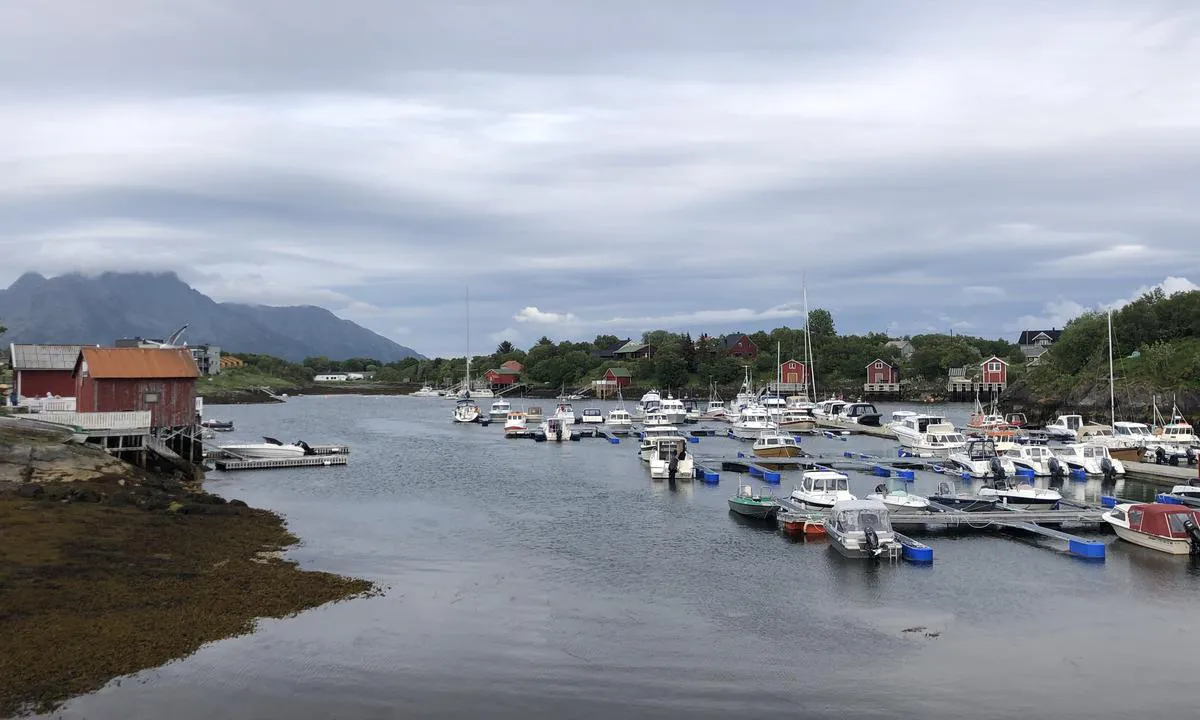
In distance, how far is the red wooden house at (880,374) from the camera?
541 feet

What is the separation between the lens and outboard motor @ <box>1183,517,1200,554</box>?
1372 inches

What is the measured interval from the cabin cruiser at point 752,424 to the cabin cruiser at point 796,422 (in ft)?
17.9

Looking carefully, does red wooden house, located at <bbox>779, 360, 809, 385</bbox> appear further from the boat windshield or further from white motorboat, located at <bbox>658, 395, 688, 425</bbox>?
the boat windshield

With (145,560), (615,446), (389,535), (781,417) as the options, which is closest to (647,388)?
(781,417)

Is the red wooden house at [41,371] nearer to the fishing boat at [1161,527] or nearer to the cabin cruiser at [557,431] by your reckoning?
the cabin cruiser at [557,431]

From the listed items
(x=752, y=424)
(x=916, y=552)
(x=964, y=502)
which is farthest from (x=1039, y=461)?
(x=752, y=424)

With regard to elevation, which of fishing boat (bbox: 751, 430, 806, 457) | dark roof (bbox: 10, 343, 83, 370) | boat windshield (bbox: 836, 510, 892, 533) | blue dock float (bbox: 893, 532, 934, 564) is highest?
dark roof (bbox: 10, 343, 83, 370)

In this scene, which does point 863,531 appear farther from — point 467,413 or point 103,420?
point 467,413

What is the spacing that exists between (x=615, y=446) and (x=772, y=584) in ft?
178

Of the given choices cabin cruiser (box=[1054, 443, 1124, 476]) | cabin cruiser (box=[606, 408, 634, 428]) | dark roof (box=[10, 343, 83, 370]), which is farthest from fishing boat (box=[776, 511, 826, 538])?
cabin cruiser (box=[606, 408, 634, 428])

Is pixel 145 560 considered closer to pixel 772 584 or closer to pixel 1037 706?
pixel 772 584

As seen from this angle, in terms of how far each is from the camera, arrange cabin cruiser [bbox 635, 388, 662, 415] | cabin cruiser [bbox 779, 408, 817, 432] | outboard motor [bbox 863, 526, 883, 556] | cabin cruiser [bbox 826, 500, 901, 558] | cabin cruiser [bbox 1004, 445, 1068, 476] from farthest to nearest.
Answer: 1. cabin cruiser [bbox 635, 388, 662, 415]
2. cabin cruiser [bbox 779, 408, 817, 432]
3. cabin cruiser [bbox 1004, 445, 1068, 476]
4. cabin cruiser [bbox 826, 500, 901, 558]
5. outboard motor [bbox 863, 526, 883, 556]

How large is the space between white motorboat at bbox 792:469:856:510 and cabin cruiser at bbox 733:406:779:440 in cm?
4610

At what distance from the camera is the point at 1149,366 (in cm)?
9700
